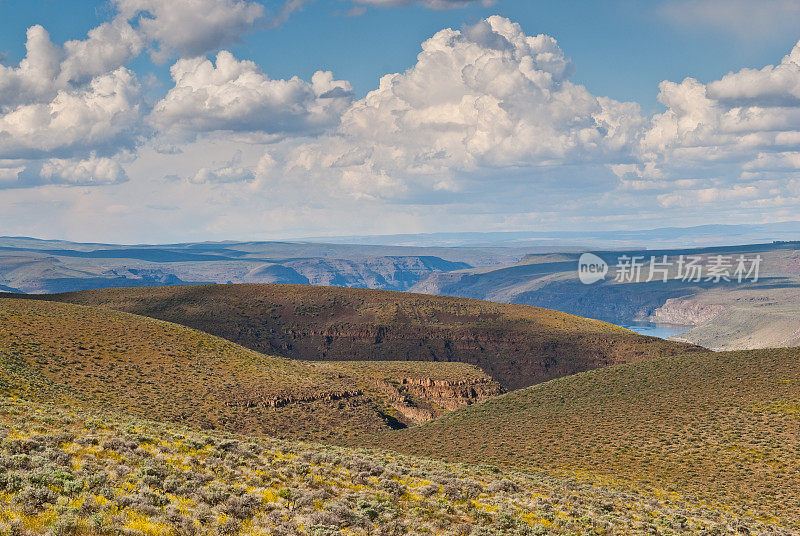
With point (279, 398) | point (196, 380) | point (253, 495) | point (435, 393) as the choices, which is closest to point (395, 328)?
point (435, 393)

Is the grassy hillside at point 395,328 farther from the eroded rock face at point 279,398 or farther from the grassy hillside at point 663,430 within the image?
the eroded rock face at point 279,398

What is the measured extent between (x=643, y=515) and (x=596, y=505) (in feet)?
7.17

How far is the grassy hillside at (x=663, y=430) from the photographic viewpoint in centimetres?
4191

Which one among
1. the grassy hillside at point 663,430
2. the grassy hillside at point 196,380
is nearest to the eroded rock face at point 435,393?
the grassy hillside at point 196,380

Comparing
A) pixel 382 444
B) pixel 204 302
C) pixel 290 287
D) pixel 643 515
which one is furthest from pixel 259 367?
pixel 290 287

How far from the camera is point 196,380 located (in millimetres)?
75500

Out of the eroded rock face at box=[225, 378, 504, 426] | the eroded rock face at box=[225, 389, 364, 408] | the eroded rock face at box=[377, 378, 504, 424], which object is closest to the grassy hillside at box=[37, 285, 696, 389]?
the eroded rock face at box=[377, 378, 504, 424]

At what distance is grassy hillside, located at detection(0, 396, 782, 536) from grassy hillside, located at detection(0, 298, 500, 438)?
27.5 metres

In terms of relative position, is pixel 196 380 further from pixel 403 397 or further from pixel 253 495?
pixel 253 495

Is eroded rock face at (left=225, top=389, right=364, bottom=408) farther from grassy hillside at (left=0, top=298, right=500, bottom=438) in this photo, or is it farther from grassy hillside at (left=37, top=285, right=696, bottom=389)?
grassy hillside at (left=37, top=285, right=696, bottom=389)

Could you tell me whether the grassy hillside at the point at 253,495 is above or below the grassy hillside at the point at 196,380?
above

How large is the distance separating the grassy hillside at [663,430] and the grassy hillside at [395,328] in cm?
5975

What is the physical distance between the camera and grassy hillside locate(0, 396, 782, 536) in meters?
18.4

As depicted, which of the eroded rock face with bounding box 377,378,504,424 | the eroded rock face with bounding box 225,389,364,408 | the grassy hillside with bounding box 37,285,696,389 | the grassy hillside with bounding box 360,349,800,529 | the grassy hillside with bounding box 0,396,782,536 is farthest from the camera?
the grassy hillside with bounding box 37,285,696,389
